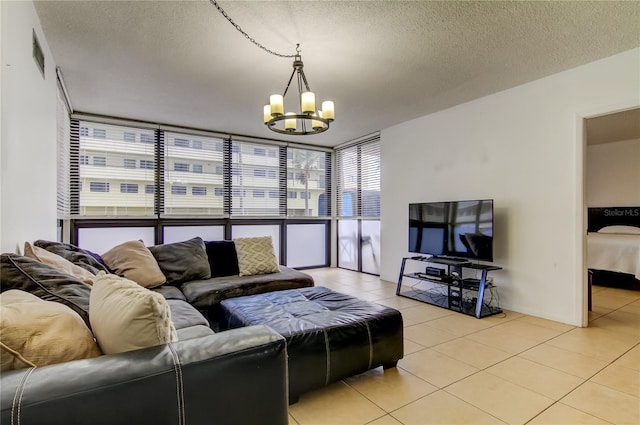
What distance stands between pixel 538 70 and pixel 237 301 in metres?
3.54

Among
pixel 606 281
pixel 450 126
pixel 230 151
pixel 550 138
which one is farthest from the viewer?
pixel 230 151

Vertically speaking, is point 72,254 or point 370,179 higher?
point 370,179

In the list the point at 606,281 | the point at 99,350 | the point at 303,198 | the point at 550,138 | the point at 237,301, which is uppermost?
the point at 550,138

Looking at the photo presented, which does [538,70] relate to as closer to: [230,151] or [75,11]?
[75,11]

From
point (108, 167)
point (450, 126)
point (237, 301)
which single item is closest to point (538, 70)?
point (450, 126)

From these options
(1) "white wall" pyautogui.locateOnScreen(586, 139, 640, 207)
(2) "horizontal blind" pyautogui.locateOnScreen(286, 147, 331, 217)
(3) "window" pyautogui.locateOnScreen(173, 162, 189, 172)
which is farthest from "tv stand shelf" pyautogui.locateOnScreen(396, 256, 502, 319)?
(3) "window" pyautogui.locateOnScreen(173, 162, 189, 172)

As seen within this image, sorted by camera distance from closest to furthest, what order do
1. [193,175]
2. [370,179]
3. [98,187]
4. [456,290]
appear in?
1. [456,290]
2. [98,187]
3. [193,175]
4. [370,179]

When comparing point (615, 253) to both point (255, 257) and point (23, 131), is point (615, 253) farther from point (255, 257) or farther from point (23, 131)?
A: point (23, 131)

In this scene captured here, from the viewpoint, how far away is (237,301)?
2.67m

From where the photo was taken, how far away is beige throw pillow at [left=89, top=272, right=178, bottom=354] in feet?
3.66

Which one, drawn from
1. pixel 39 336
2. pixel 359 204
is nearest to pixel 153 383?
pixel 39 336

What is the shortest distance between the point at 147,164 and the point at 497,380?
499 cm

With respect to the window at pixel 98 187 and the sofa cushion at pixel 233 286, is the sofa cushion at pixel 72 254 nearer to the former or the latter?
the sofa cushion at pixel 233 286

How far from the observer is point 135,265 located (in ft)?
10.2
